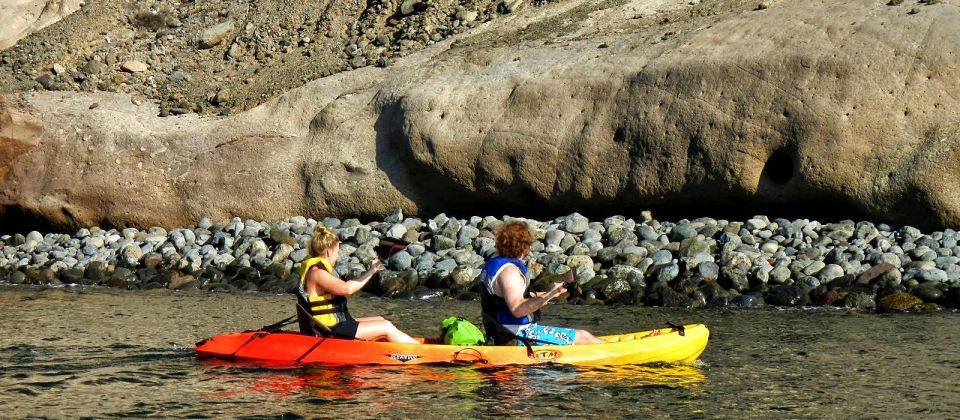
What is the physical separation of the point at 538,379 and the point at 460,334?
38.2 inches

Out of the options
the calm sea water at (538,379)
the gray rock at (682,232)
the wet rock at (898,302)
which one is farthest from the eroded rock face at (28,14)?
the wet rock at (898,302)

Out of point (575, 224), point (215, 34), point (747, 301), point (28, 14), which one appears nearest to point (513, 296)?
point (747, 301)

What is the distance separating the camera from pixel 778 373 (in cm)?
1015

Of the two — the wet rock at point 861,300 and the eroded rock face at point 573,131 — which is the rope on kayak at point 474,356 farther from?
the eroded rock face at point 573,131

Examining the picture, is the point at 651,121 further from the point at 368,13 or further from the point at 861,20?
the point at 368,13

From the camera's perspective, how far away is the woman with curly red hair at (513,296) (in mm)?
9742

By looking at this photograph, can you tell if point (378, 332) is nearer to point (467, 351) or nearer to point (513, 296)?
point (467, 351)

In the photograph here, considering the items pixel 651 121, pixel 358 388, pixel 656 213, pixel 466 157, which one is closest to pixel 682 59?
pixel 651 121

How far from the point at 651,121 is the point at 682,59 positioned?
3.24ft

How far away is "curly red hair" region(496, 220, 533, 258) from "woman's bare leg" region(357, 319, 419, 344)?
51.1 inches

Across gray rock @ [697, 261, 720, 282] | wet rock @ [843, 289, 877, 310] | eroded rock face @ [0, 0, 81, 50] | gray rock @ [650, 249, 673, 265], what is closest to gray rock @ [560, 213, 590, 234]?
gray rock @ [650, 249, 673, 265]

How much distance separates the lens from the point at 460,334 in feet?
34.3

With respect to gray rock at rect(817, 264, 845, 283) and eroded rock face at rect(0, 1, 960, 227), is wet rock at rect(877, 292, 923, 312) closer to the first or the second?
gray rock at rect(817, 264, 845, 283)

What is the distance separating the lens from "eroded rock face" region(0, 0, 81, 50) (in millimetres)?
28719
